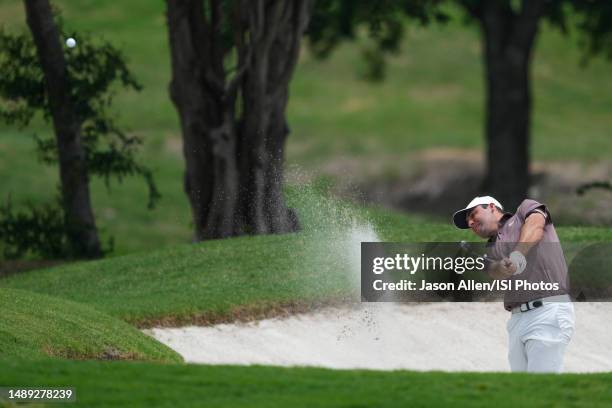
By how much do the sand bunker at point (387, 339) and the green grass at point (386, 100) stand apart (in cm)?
4436

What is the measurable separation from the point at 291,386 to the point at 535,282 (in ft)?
7.01

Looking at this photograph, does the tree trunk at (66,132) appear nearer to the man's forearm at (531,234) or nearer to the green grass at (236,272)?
the green grass at (236,272)

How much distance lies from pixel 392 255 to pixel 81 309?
3.32m

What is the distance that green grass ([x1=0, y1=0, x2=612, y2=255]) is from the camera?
6869cm

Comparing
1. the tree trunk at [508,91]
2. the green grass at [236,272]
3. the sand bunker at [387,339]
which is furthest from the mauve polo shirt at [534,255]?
the tree trunk at [508,91]

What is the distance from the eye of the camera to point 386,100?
8125 centimetres

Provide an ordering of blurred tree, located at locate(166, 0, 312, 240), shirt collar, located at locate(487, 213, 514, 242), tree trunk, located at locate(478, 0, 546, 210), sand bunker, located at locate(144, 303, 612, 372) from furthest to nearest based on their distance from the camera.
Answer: tree trunk, located at locate(478, 0, 546, 210)
blurred tree, located at locate(166, 0, 312, 240)
sand bunker, located at locate(144, 303, 612, 372)
shirt collar, located at locate(487, 213, 514, 242)

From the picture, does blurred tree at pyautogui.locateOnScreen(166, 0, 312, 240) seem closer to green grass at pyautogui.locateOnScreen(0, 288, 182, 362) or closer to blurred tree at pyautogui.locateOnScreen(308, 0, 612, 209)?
blurred tree at pyautogui.locateOnScreen(308, 0, 612, 209)

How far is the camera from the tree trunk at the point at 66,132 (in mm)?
23359

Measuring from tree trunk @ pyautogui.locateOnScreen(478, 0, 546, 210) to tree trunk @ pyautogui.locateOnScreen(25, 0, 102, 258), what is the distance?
13052 mm

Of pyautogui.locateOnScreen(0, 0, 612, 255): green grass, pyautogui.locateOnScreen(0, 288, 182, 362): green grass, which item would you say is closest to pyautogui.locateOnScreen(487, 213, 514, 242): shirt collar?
pyautogui.locateOnScreen(0, 288, 182, 362): green grass

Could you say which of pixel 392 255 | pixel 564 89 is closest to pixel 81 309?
pixel 392 255

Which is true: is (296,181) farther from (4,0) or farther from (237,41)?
(4,0)

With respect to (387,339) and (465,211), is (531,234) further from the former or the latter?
(387,339)
